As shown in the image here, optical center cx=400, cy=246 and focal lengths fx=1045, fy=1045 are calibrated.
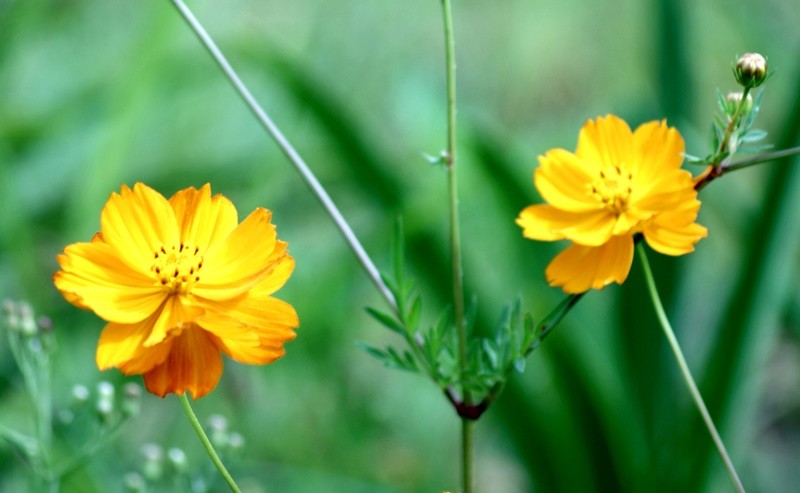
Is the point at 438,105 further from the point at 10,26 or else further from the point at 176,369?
the point at 176,369

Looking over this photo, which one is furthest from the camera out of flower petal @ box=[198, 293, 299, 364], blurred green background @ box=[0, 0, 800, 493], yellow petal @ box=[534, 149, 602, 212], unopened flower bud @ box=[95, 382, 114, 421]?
blurred green background @ box=[0, 0, 800, 493]

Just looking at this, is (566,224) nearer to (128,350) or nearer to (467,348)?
(467,348)

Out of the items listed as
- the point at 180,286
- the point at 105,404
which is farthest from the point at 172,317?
the point at 105,404

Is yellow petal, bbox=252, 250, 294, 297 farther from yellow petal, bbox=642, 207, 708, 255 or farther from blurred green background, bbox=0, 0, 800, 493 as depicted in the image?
blurred green background, bbox=0, 0, 800, 493

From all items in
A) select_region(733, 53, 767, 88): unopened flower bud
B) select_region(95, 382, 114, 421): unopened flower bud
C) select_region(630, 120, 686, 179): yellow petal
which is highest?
select_region(733, 53, 767, 88): unopened flower bud

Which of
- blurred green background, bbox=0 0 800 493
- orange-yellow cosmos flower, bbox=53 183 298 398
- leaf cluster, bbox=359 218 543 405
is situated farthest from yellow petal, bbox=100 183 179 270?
blurred green background, bbox=0 0 800 493

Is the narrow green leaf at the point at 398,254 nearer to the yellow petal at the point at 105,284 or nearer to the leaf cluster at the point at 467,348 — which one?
the leaf cluster at the point at 467,348
